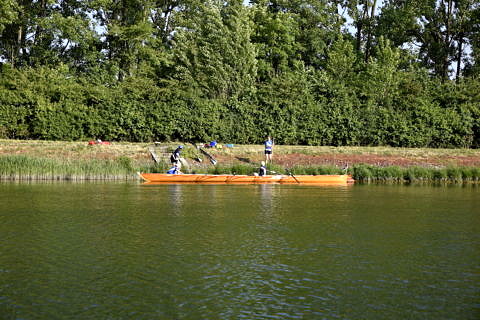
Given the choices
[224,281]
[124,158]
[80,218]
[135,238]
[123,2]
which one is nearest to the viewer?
[224,281]

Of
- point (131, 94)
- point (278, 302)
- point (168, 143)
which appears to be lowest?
point (278, 302)

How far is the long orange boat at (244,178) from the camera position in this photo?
34.5 meters

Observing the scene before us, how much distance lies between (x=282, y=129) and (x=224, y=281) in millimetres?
37241

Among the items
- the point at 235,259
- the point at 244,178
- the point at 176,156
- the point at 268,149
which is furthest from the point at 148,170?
the point at 235,259

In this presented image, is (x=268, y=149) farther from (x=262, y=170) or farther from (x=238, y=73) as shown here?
(x=238, y=73)

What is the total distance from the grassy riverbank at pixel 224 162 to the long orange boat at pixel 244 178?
233 cm

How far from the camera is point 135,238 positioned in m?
16.5

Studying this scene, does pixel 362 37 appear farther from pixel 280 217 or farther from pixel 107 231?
pixel 107 231

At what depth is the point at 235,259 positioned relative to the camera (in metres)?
14.1

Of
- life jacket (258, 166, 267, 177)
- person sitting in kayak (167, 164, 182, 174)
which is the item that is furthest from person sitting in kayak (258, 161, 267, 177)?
person sitting in kayak (167, 164, 182, 174)

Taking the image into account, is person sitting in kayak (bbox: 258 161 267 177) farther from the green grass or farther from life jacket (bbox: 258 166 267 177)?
the green grass

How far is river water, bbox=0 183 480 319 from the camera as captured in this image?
34.7 feet

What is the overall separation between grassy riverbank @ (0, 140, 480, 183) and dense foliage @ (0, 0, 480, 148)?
183 inches

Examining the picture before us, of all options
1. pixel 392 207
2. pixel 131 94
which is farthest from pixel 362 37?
pixel 392 207
